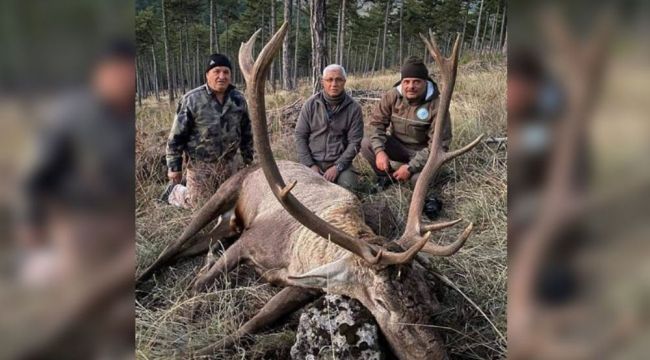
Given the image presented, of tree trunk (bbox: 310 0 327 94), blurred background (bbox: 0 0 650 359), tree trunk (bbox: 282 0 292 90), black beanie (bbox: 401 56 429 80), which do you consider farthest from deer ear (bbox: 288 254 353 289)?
tree trunk (bbox: 282 0 292 90)

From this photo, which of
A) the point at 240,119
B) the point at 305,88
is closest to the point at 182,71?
the point at 305,88

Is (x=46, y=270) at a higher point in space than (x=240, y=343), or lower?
higher

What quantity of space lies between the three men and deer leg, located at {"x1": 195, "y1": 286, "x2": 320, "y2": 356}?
2.15 metres

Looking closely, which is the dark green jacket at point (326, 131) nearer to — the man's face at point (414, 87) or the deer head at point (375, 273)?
the man's face at point (414, 87)

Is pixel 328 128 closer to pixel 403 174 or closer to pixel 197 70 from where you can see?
pixel 403 174

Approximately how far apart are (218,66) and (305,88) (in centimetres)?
457

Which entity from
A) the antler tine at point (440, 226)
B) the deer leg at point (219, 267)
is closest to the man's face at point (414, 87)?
the deer leg at point (219, 267)

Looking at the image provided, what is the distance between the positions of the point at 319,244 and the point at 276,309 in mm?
378

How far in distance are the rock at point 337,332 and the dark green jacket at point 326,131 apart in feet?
8.53

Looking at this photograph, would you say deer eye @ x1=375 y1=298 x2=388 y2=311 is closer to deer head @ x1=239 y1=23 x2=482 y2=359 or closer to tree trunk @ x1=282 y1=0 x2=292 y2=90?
deer head @ x1=239 y1=23 x2=482 y2=359

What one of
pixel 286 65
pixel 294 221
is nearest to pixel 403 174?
pixel 294 221

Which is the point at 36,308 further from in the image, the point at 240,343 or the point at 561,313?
the point at 240,343

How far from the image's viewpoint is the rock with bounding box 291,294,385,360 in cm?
220

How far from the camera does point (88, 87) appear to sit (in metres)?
0.86
